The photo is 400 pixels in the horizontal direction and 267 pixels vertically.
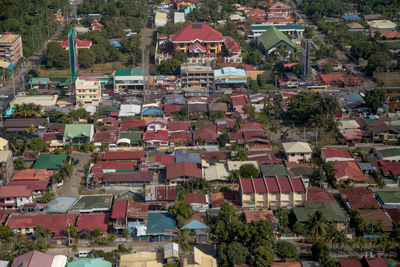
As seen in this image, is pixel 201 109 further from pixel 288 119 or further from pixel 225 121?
pixel 288 119

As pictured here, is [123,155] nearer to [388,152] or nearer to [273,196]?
[273,196]

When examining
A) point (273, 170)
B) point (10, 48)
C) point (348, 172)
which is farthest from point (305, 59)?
point (10, 48)

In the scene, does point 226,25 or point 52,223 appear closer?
point 52,223

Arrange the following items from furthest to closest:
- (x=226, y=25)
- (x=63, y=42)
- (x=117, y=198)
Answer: (x=226, y=25), (x=63, y=42), (x=117, y=198)

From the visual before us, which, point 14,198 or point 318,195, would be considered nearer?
point 318,195

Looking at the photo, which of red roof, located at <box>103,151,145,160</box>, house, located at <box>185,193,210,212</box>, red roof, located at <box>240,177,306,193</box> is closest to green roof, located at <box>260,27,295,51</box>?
red roof, located at <box>103,151,145,160</box>

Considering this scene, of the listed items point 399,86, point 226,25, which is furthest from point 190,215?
point 226,25

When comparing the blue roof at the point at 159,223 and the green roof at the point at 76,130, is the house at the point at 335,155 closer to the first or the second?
the blue roof at the point at 159,223
